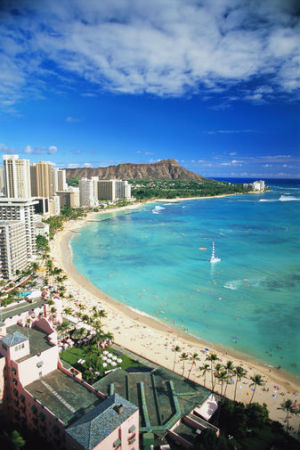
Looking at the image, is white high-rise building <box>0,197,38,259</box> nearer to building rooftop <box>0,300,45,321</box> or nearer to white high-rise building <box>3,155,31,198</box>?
white high-rise building <box>3,155,31,198</box>

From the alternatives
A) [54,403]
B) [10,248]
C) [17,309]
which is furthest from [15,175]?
[54,403]

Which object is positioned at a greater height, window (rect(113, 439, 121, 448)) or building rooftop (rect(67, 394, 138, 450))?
building rooftop (rect(67, 394, 138, 450))

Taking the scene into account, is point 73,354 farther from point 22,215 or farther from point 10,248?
point 22,215

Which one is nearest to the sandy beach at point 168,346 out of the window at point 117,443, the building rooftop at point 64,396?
the building rooftop at point 64,396

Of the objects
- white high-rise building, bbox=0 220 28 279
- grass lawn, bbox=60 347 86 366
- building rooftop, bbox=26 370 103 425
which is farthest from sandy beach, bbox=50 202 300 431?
building rooftop, bbox=26 370 103 425

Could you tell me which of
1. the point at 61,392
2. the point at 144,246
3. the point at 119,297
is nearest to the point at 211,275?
the point at 119,297

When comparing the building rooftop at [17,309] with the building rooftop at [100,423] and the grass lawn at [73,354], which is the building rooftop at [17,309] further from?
the building rooftop at [100,423]
